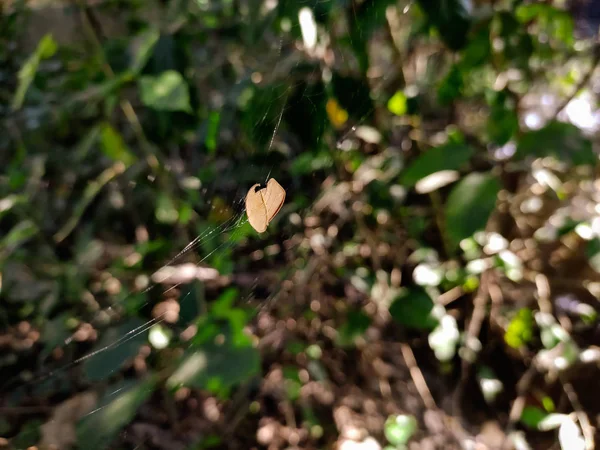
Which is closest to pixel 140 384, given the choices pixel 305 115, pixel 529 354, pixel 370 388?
pixel 305 115

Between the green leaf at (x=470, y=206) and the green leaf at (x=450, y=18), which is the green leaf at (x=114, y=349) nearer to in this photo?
the green leaf at (x=470, y=206)

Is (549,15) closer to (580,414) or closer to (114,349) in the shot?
(580,414)

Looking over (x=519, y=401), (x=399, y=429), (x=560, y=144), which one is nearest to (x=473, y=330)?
(x=519, y=401)

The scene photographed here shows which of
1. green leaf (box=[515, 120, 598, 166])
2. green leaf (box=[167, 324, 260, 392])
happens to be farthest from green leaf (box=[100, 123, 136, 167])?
green leaf (box=[515, 120, 598, 166])

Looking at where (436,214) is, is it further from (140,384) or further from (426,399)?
(140,384)

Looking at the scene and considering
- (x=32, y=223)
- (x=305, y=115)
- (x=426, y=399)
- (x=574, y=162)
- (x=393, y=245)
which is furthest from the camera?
(x=393, y=245)

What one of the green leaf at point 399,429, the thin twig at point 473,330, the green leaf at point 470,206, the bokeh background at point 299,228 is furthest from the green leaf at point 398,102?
the green leaf at point 399,429
